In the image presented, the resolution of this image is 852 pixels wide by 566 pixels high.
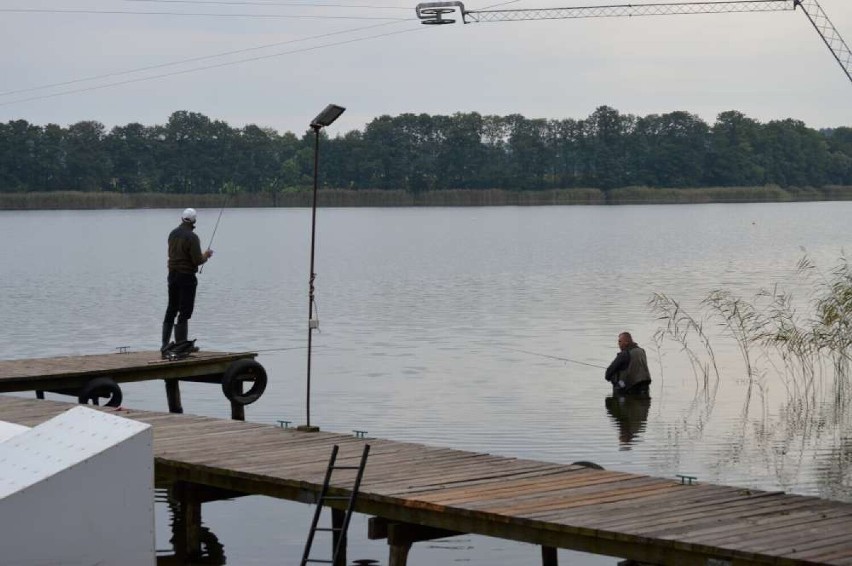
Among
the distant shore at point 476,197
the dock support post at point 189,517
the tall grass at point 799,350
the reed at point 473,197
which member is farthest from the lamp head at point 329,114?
the reed at point 473,197

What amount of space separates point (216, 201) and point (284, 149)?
1881 cm

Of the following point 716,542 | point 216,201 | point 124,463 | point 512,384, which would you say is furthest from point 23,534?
point 216,201

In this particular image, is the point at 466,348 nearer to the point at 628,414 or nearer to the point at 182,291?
the point at 628,414

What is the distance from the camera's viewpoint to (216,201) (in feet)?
449

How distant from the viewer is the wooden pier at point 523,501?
30.7 feet

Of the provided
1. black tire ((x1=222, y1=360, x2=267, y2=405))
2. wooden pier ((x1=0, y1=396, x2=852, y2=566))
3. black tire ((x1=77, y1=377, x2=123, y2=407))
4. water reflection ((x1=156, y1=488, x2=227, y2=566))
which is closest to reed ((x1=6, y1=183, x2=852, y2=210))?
black tire ((x1=222, y1=360, x2=267, y2=405))

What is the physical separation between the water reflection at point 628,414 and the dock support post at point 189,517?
7.74 m

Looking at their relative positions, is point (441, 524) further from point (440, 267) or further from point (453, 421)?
point (440, 267)

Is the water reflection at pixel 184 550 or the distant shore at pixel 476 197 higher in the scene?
the distant shore at pixel 476 197

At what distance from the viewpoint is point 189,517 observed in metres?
13.1

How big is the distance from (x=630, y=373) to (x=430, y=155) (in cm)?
12851

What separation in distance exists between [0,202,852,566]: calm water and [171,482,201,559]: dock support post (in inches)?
13.8

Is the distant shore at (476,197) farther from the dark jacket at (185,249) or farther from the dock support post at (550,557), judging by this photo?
the dock support post at (550,557)

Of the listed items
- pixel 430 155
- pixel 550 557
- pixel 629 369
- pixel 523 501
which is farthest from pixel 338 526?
pixel 430 155
